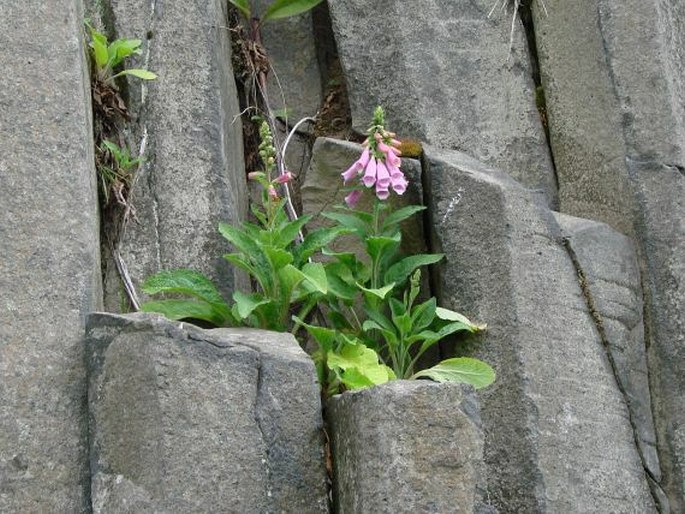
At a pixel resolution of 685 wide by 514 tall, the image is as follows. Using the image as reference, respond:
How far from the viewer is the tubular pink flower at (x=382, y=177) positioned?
4.76m

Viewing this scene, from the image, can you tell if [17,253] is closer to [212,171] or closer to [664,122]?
[212,171]

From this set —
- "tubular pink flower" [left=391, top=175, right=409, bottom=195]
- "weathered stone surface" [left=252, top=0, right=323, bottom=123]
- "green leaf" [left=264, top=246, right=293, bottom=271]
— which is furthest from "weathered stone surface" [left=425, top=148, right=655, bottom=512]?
"weathered stone surface" [left=252, top=0, right=323, bottom=123]

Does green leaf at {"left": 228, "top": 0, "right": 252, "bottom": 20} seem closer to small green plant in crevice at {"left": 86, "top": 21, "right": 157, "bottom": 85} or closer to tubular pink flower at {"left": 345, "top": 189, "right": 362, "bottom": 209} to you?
small green plant in crevice at {"left": 86, "top": 21, "right": 157, "bottom": 85}

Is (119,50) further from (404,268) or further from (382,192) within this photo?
(404,268)

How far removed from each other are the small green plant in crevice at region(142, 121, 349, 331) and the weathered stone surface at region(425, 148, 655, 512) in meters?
0.47

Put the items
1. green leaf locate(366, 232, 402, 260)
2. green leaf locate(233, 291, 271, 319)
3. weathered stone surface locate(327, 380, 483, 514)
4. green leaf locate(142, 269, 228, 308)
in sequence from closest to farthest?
weathered stone surface locate(327, 380, 483, 514) < green leaf locate(233, 291, 271, 319) < green leaf locate(142, 269, 228, 308) < green leaf locate(366, 232, 402, 260)

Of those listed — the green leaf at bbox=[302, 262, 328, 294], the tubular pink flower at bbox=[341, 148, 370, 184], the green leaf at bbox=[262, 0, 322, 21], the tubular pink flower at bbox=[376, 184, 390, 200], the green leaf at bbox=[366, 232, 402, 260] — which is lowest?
the green leaf at bbox=[302, 262, 328, 294]

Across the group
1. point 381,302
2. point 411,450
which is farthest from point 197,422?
point 381,302

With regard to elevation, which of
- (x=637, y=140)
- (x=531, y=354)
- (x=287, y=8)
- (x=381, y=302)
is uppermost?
(x=287, y=8)

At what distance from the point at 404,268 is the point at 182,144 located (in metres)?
0.89

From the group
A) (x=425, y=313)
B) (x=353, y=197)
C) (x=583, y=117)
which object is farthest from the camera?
(x=583, y=117)

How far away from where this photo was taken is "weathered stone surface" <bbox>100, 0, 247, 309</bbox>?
15.6 ft

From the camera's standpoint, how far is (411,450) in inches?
151

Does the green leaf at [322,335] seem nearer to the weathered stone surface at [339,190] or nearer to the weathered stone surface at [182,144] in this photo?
the weathered stone surface at [182,144]
